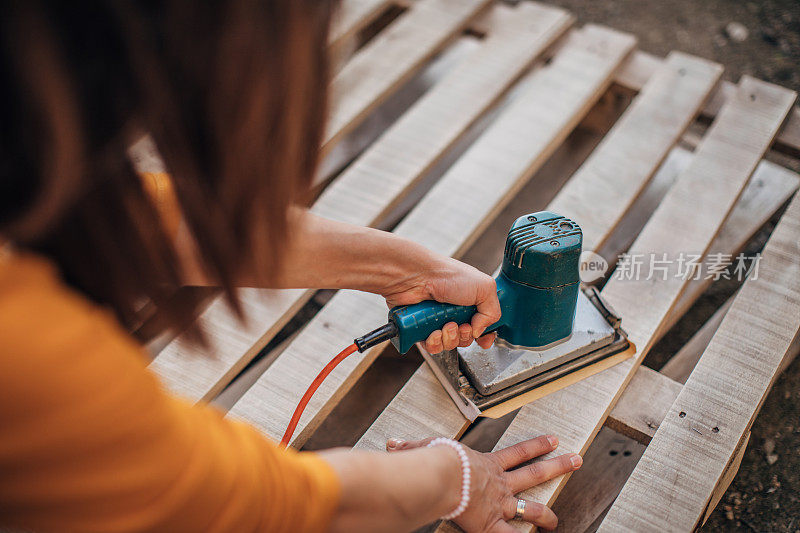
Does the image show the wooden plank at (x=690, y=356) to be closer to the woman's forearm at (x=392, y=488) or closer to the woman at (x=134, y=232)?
the woman's forearm at (x=392, y=488)

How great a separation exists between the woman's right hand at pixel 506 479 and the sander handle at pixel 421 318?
17 cm

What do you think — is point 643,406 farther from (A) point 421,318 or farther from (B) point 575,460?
(A) point 421,318

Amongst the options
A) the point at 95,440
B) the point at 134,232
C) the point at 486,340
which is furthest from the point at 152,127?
the point at 486,340

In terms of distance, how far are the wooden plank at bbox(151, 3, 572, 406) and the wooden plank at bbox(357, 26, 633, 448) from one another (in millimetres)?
69

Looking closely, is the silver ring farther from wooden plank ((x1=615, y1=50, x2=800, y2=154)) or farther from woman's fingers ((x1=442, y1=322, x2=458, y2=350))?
wooden plank ((x1=615, y1=50, x2=800, y2=154))

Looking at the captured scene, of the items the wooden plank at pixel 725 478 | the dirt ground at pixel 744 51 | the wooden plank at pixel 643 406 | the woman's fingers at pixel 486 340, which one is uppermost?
the woman's fingers at pixel 486 340

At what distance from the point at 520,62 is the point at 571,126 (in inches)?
10.3

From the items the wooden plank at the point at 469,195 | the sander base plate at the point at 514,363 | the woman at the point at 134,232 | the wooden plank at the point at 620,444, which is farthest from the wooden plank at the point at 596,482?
the woman at the point at 134,232

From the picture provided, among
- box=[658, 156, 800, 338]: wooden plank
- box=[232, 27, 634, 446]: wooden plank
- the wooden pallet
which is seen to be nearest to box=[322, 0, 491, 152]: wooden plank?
the wooden pallet

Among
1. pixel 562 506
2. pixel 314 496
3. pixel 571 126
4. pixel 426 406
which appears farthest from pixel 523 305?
pixel 571 126

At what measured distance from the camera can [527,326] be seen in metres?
1.20

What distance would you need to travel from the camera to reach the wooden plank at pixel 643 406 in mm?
1215

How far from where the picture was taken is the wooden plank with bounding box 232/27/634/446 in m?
1.22

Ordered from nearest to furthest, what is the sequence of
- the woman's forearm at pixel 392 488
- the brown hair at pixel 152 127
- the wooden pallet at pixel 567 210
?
the brown hair at pixel 152 127 → the woman's forearm at pixel 392 488 → the wooden pallet at pixel 567 210
